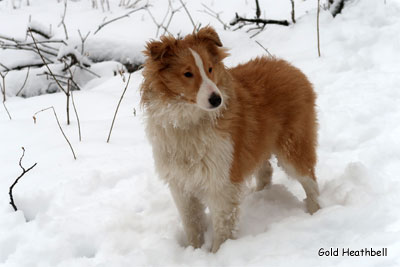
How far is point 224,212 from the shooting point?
288cm

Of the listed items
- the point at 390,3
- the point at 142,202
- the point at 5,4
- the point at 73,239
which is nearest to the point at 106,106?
the point at 142,202

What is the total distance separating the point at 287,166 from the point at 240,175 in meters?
0.65

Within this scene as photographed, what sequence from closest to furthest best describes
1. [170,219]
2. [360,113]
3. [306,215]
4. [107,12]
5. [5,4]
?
[306,215] < [170,219] < [360,113] < [107,12] < [5,4]

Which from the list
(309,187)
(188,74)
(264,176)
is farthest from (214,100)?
(264,176)

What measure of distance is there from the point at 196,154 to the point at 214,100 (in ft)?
1.60

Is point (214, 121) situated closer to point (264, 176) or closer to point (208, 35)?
point (208, 35)

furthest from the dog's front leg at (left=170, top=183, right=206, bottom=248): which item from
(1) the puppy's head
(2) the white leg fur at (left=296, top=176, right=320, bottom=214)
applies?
(2) the white leg fur at (left=296, top=176, right=320, bottom=214)

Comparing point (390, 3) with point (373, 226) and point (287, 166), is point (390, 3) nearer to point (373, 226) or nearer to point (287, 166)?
point (287, 166)

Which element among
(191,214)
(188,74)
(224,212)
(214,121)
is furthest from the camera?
(191,214)

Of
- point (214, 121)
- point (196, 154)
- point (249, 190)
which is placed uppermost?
point (214, 121)

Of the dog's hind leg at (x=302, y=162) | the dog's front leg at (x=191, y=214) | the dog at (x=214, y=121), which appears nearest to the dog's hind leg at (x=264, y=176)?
the dog's hind leg at (x=302, y=162)

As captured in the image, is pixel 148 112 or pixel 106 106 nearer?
pixel 148 112

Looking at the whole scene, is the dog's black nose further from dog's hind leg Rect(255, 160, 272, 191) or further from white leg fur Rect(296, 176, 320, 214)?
dog's hind leg Rect(255, 160, 272, 191)

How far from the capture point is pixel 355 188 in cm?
324
